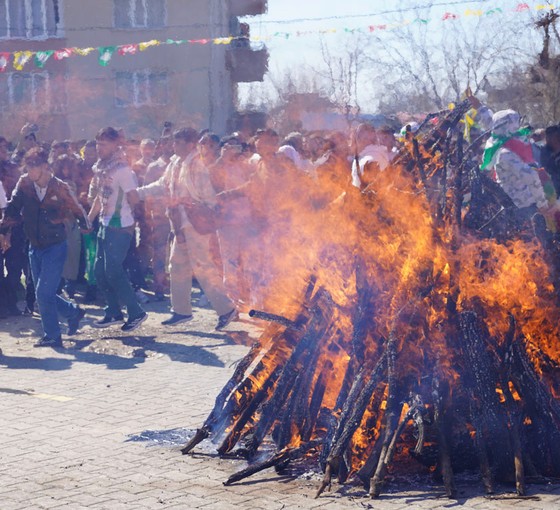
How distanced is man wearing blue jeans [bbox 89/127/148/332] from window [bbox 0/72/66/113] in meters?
34.9

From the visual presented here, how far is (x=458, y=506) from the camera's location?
539 cm

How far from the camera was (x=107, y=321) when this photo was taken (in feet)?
41.1

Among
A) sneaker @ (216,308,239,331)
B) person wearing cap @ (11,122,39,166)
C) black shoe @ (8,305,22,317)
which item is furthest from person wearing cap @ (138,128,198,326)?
person wearing cap @ (11,122,39,166)

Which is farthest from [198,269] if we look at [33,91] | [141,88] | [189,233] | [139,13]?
[33,91]

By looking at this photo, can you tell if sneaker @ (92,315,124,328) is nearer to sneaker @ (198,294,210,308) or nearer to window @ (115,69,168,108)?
sneaker @ (198,294,210,308)

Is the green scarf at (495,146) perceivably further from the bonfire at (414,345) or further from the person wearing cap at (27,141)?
the person wearing cap at (27,141)

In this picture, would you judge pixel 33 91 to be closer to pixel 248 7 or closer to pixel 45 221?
pixel 248 7

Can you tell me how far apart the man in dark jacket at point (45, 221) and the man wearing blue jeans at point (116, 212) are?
Answer: 22.4 inches

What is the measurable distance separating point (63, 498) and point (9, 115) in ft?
133

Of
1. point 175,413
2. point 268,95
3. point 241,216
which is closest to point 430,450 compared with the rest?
point 175,413

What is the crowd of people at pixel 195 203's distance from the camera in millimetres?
10531

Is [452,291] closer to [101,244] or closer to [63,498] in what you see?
[63,498]

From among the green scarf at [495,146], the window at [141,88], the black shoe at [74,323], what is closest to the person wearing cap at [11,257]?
the black shoe at [74,323]

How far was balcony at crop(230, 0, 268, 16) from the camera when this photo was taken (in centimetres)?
4853
